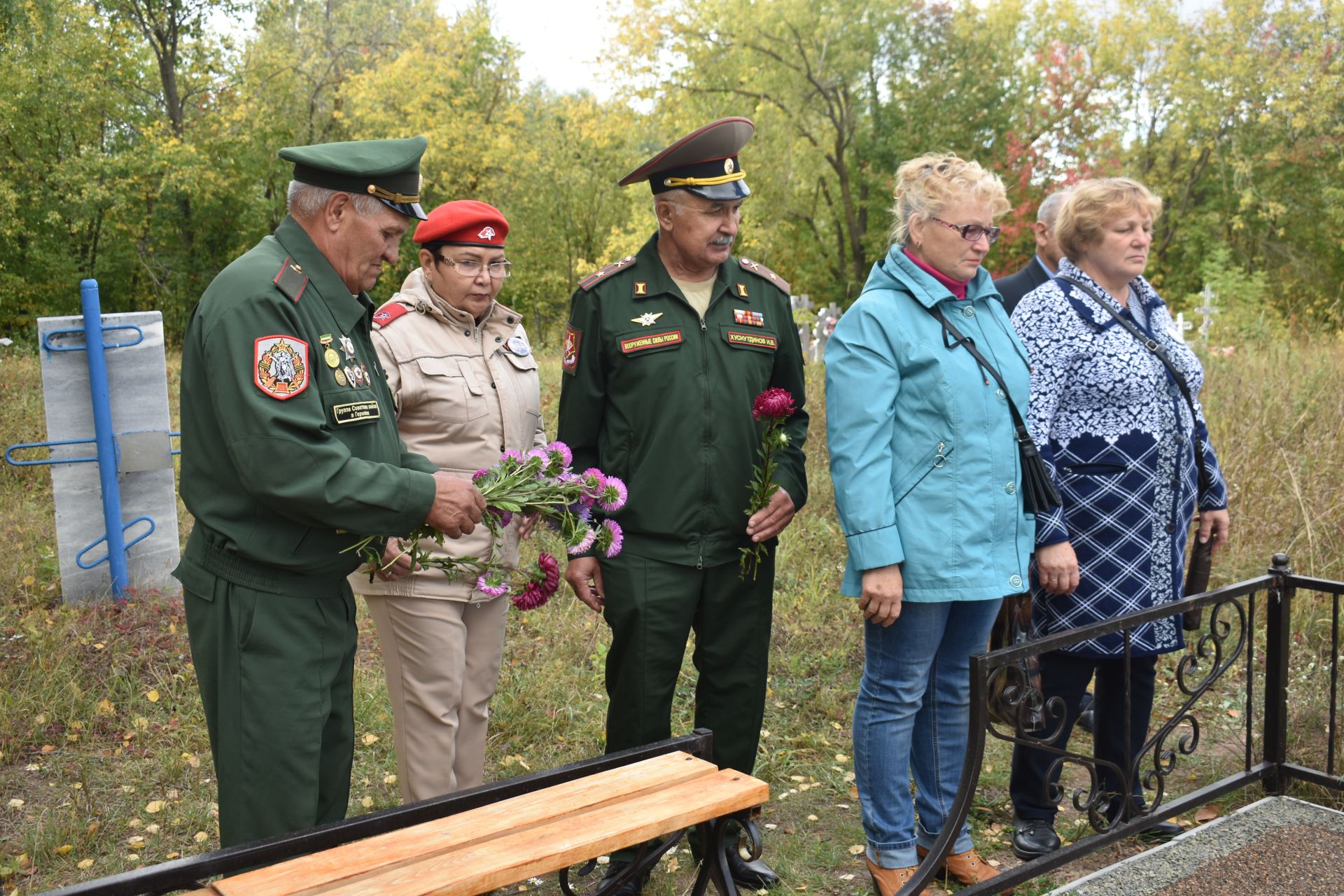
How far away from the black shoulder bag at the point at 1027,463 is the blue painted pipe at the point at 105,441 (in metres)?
4.70

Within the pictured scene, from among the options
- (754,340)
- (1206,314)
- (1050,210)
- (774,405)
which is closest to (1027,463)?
(774,405)

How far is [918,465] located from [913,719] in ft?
2.43

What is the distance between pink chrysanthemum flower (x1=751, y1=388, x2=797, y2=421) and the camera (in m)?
3.04

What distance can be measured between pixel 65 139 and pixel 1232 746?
23.5 metres

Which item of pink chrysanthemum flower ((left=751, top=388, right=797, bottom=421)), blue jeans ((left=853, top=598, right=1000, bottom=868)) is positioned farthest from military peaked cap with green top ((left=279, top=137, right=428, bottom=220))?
blue jeans ((left=853, top=598, right=1000, bottom=868))

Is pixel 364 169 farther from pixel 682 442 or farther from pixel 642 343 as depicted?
pixel 682 442

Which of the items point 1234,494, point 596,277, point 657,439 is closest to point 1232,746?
point 1234,494

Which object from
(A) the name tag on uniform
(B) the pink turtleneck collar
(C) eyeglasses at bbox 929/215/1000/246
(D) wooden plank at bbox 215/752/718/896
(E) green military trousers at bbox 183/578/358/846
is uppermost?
(C) eyeglasses at bbox 929/215/1000/246

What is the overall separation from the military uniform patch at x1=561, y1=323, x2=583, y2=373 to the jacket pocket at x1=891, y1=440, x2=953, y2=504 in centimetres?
98

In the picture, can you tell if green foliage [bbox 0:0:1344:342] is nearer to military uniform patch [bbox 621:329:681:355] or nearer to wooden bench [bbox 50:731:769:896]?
military uniform patch [bbox 621:329:681:355]

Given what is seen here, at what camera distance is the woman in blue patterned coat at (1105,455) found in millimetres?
3174

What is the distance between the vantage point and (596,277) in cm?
316

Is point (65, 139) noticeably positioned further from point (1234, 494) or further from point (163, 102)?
point (1234, 494)

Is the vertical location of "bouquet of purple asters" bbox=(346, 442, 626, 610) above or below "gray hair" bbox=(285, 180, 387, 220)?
below
